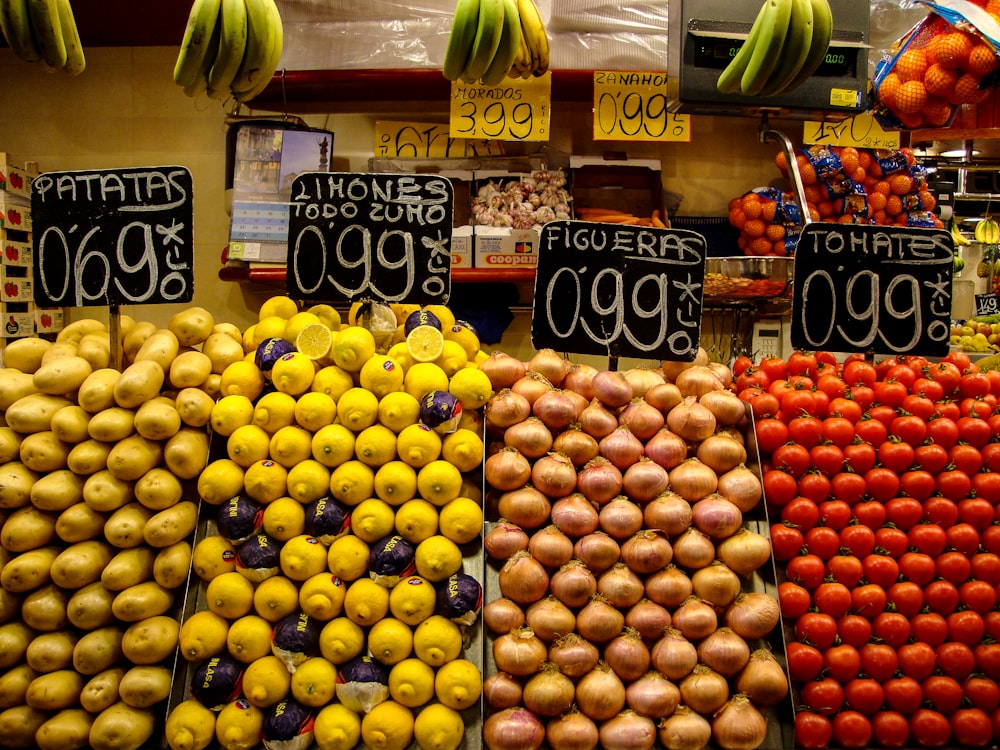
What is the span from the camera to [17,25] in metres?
1.91

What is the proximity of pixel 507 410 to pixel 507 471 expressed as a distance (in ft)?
0.63

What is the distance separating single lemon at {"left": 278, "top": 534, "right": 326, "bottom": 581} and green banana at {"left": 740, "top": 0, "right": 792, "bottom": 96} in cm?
191

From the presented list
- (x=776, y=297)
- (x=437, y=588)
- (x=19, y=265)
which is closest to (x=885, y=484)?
(x=437, y=588)

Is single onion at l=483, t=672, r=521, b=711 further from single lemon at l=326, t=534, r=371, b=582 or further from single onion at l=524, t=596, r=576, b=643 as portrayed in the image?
single lemon at l=326, t=534, r=371, b=582

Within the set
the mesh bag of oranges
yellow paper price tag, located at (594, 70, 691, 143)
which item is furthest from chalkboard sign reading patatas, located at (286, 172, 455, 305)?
yellow paper price tag, located at (594, 70, 691, 143)

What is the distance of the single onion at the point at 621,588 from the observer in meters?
1.73

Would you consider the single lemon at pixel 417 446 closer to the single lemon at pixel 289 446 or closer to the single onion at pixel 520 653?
the single lemon at pixel 289 446

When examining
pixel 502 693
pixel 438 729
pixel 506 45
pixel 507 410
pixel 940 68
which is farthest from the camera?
pixel 940 68

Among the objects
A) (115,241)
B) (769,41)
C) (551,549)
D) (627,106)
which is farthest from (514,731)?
(627,106)

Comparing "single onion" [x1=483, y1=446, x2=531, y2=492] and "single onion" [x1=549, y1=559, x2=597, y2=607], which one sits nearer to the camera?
"single onion" [x1=549, y1=559, x2=597, y2=607]

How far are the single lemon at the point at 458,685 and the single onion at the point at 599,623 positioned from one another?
28cm

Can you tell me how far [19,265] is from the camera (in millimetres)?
4113

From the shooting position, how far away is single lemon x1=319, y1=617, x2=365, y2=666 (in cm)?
163

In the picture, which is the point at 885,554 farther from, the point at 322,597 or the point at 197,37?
the point at 197,37
